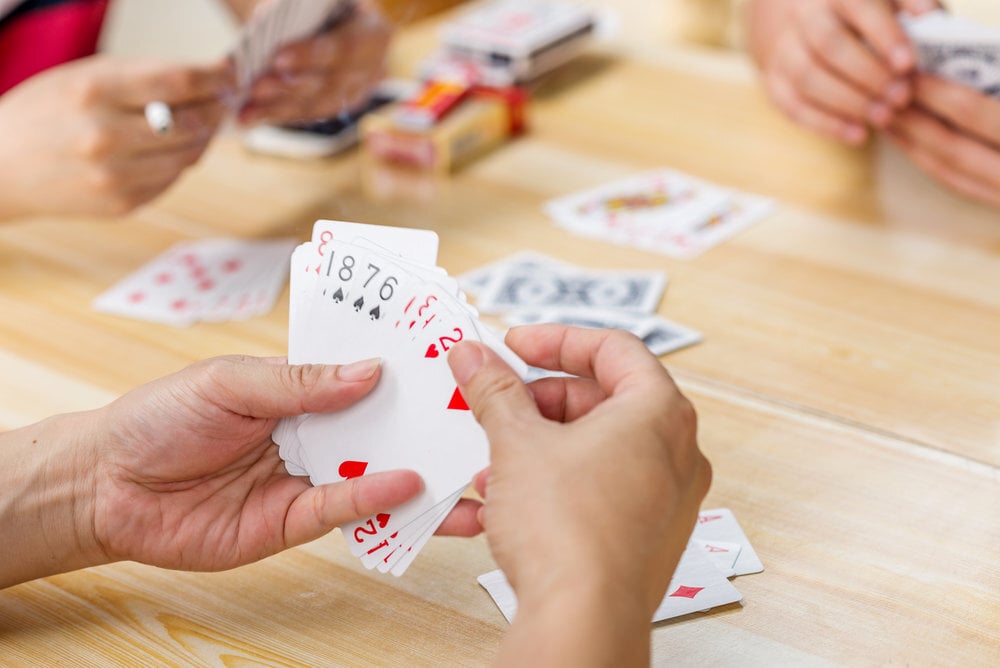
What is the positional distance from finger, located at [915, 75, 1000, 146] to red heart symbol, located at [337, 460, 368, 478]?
1017 mm

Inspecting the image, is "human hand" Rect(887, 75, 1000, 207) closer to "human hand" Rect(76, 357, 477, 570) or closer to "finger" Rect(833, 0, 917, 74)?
"finger" Rect(833, 0, 917, 74)

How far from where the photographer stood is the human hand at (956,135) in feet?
4.88

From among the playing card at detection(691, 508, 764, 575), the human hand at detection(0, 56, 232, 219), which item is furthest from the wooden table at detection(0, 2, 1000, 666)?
the human hand at detection(0, 56, 232, 219)

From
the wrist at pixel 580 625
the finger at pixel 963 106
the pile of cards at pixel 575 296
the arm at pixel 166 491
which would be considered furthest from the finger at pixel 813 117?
the wrist at pixel 580 625

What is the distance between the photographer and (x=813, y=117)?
5.44 feet

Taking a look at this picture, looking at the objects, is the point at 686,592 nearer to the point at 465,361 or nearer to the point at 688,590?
the point at 688,590

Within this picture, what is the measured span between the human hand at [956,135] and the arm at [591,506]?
91 centimetres

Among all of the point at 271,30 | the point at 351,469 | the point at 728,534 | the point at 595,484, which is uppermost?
the point at 271,30

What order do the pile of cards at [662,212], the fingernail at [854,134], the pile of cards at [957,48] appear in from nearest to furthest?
the pile of cards at [957,48] → the pile of cards at [662,212] → the fingernail at [854,134]

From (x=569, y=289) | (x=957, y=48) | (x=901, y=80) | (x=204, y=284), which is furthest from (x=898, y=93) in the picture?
(x=204, y=284)

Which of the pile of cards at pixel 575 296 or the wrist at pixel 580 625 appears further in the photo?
the pile of cards at pixel 575 296

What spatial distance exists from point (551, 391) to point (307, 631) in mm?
273

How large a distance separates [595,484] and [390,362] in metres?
0.25

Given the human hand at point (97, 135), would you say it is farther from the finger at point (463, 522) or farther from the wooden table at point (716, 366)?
the finger at point (463, 522)
